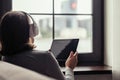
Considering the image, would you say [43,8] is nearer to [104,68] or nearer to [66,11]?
[66,11]

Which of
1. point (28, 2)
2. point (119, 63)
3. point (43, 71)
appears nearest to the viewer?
point (43, 71)

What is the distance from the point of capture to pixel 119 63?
212cm

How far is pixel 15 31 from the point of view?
1.46m

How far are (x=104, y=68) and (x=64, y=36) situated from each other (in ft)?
1.49

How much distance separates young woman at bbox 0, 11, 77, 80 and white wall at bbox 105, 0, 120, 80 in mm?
798

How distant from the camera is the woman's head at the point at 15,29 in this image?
4.78 feet

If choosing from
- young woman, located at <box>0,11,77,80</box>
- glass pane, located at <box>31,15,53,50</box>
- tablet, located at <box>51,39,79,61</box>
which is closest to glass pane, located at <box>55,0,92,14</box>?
glass pane, located at <box>31,15,53,50</box>

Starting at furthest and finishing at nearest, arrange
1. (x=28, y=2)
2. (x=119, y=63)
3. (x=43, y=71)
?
(x=28, y=2), (x=119, y=63), (x=43, y=71)

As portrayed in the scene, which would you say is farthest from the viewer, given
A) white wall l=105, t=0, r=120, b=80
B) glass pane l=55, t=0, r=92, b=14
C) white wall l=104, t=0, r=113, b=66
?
glass pane l=55, t=0, r=92, b=14

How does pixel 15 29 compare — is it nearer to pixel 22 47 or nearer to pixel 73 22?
pixel 22 47

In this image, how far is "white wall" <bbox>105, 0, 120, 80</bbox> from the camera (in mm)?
2146

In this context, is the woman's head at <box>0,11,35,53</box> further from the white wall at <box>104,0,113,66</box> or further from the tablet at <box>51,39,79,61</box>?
the white wall at <box>104,0,113,66</box>

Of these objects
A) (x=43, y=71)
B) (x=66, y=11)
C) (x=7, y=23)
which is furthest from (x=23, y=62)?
(x=66, y=11)

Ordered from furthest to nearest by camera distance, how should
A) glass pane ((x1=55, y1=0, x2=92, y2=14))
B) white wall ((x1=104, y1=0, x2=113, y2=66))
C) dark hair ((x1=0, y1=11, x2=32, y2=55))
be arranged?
glass pane ((x1=55, y1=0, x2=92, y2=14)) < white wall ((x1=104, y1=0, x2=113, y2=66)) < dark hair ((x1=0, y1=11, x2=32, y2=55))
